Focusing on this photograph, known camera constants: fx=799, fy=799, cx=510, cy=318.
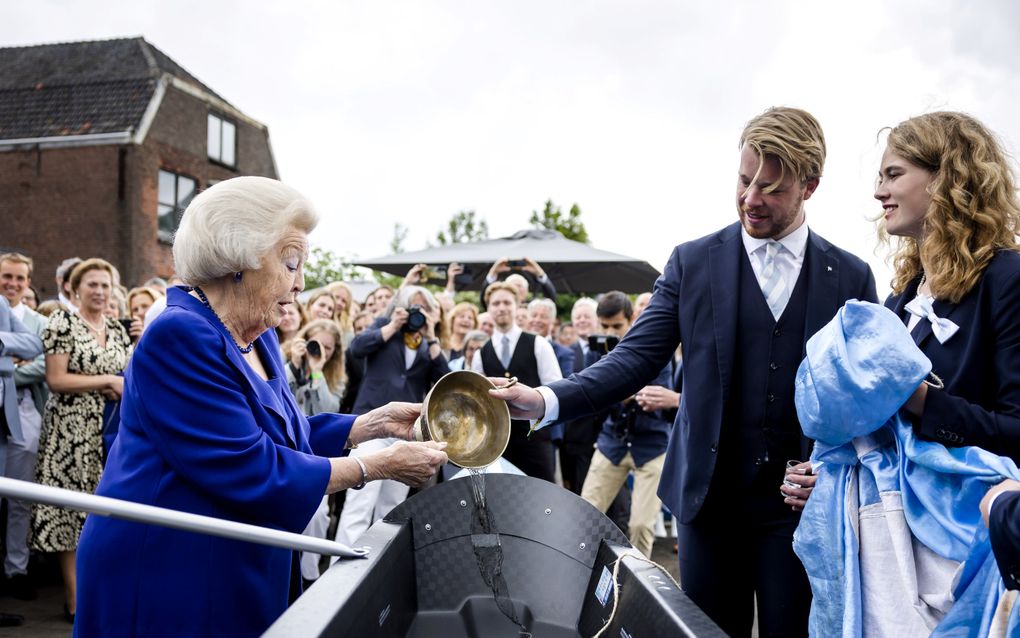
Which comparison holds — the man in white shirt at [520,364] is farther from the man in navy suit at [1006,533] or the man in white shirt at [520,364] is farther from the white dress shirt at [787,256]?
the man in navy suit at [1006,533]

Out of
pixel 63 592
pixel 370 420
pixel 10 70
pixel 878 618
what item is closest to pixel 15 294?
pixel 63 592

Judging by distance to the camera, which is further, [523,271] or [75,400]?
[523,271]

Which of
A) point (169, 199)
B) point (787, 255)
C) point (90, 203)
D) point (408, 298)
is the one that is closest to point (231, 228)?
point (787, 255)

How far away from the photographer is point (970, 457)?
1703 mm

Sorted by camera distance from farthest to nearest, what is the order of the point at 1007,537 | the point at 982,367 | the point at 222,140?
the point at 222,140
the point at 982,367
the point at 1007,537

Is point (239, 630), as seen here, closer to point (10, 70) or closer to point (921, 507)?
point (921, 507)

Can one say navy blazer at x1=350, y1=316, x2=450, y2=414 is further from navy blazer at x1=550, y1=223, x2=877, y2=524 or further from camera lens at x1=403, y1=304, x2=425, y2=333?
navy blazer at x1=550, y1=223, x2=877, y2=524

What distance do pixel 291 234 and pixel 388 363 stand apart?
350 cm

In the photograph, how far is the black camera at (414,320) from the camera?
5.43 metres

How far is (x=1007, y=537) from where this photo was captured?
144 centimetres

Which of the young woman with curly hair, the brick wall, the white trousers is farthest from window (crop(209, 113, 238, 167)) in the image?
the young woman with curly hair

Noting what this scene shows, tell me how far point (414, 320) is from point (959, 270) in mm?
3908

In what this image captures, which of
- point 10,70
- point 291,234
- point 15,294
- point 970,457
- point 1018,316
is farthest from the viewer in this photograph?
point 10,70

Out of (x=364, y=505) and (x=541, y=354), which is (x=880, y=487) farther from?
(x=541, y=354)
